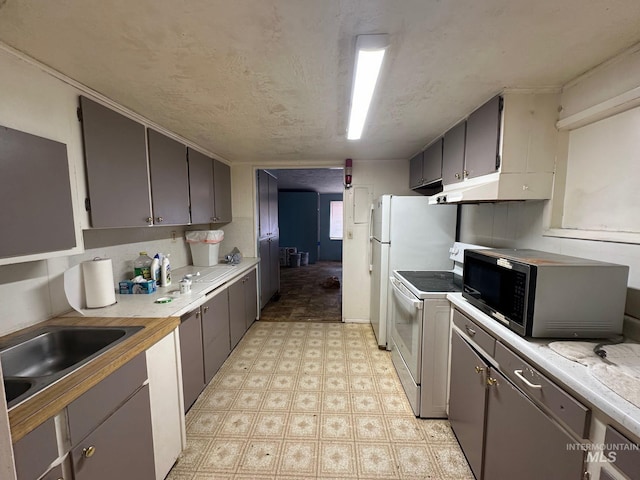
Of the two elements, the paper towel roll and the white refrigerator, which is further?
the white refrigerator

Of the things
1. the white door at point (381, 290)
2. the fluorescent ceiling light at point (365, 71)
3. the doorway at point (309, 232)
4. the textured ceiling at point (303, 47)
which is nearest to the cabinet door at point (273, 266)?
the doorway at point (309, 232)

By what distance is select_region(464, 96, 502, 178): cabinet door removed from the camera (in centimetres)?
156

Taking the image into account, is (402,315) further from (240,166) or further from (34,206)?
(240,166)

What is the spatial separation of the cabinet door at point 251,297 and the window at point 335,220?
15.7ft

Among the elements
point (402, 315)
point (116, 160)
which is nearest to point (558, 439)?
point (402, 315)

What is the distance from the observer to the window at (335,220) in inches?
314

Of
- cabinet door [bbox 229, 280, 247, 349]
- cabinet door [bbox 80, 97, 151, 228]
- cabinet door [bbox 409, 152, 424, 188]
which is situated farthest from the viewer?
cabinet door [bbox 409, 152, 424, 188]

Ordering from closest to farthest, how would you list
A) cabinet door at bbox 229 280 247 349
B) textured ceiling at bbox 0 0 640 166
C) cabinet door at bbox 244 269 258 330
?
textured ceiling at bbox 0 0 640 166 → cabinet door at bbox 229 280 247 349 → cabinet door at bbox 244 269 258 330

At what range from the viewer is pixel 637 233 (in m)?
1.11

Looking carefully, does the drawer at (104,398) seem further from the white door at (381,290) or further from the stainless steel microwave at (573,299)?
the white door at (381,290)

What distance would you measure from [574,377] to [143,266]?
8.76 feet

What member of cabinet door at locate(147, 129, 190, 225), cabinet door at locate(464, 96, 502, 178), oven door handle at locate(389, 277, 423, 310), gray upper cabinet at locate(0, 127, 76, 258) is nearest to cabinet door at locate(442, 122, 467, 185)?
cabinet door at locate(464, 96, 502, 178)

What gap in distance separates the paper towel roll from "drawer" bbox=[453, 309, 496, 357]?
2218mm

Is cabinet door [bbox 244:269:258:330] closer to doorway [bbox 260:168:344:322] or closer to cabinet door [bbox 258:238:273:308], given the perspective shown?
cabinet door [bbox 258:238:273:308]
